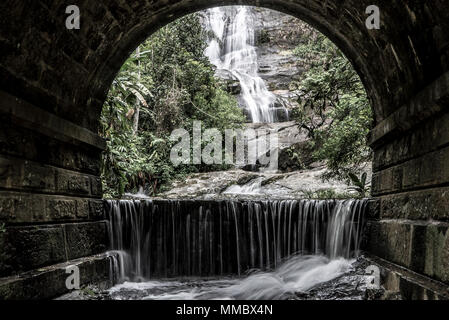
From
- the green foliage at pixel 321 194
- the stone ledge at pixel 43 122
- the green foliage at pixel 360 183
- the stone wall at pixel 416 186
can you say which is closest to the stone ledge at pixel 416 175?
the stone wall at pixel 416 186

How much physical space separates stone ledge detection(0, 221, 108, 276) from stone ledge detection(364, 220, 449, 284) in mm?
4321

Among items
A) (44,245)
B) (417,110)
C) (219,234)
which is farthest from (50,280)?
(417,110)

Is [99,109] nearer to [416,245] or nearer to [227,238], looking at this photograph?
[227,238]

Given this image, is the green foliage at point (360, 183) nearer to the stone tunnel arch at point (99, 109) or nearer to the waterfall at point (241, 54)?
the stone tunnel arch at point (99, 109)

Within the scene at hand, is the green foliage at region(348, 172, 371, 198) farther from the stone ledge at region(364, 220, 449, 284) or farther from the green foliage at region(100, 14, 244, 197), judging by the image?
the green foliage at region(100, 14, 244, 197)

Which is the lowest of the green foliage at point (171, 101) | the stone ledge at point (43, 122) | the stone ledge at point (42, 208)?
the stone ledge at point (42, 208)

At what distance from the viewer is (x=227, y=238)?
25.3ft

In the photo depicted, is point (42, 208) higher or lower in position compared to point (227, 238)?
higher

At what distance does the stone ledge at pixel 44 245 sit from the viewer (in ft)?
12.5

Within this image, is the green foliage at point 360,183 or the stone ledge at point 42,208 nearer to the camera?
the stone ledge at point 42,208

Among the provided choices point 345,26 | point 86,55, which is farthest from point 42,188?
point 345,26

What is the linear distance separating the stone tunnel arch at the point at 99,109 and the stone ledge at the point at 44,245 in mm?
15

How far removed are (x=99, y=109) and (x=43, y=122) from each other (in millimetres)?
1923
